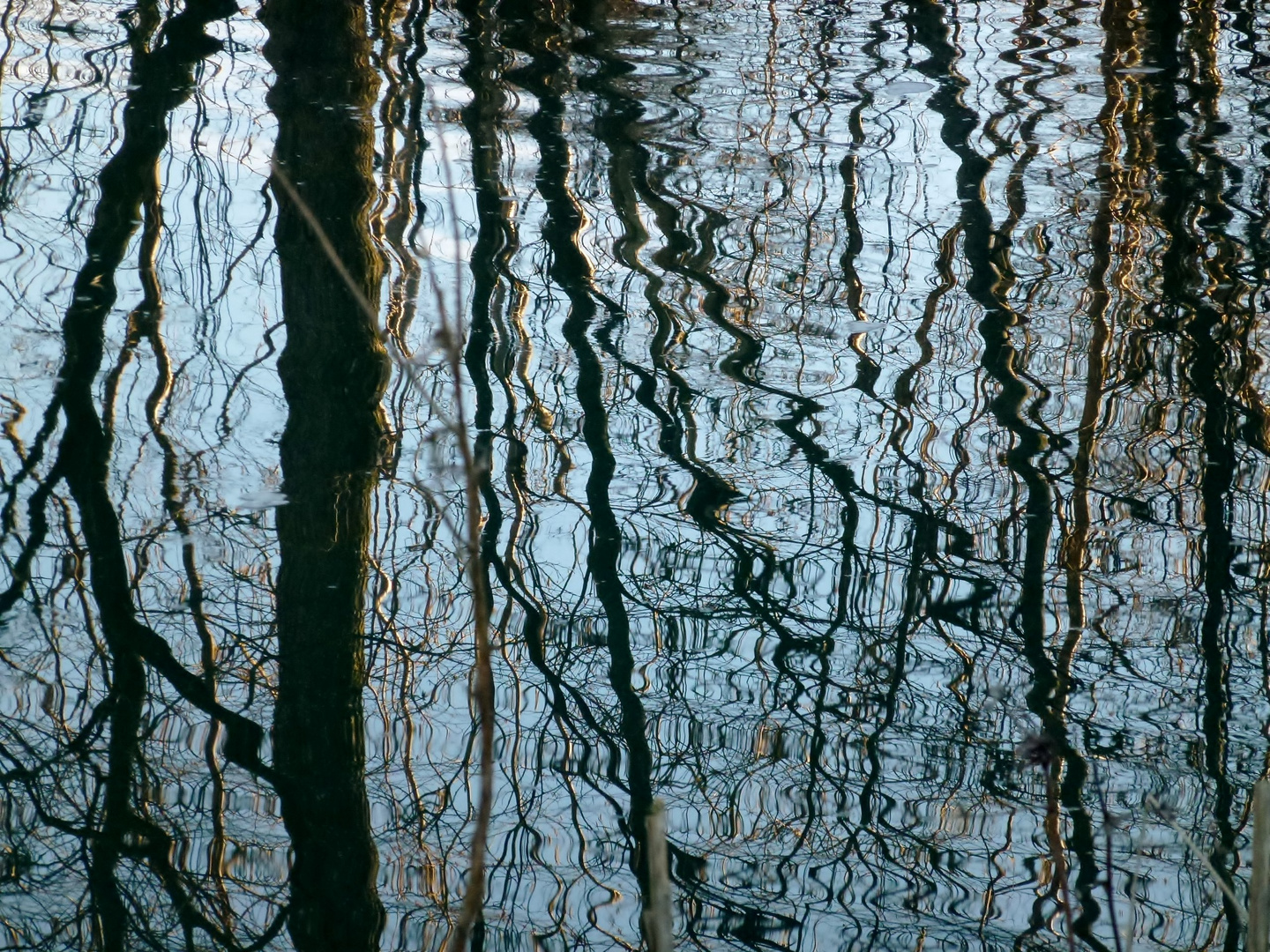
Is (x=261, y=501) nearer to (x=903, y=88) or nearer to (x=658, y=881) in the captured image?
(x=658, y=881)

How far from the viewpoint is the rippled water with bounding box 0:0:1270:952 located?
93.7 inches

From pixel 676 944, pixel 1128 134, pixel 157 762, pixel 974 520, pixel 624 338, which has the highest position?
pixel 1128 134

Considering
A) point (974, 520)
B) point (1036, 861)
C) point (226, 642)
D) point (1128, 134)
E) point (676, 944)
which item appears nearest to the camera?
point (676, 944)

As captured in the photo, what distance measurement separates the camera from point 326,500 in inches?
134

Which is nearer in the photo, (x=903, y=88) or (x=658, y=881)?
(x=658, y=881)

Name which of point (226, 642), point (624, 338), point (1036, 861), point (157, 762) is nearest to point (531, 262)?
point (624, 338)

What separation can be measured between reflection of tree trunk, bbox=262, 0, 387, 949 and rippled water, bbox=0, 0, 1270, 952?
0.5 inches

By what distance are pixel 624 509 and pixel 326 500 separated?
31.2 inches

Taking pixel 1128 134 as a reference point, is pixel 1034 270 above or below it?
below

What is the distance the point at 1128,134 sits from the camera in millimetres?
6316

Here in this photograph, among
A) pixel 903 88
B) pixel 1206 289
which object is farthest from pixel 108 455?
pixel 903 88

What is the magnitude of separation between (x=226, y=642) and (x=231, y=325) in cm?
177

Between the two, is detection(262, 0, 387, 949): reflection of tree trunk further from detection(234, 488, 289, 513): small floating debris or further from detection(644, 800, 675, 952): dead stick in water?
detection(644, 800, 675, 952): dead stick in water

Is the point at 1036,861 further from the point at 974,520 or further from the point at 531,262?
the point at 531,262
